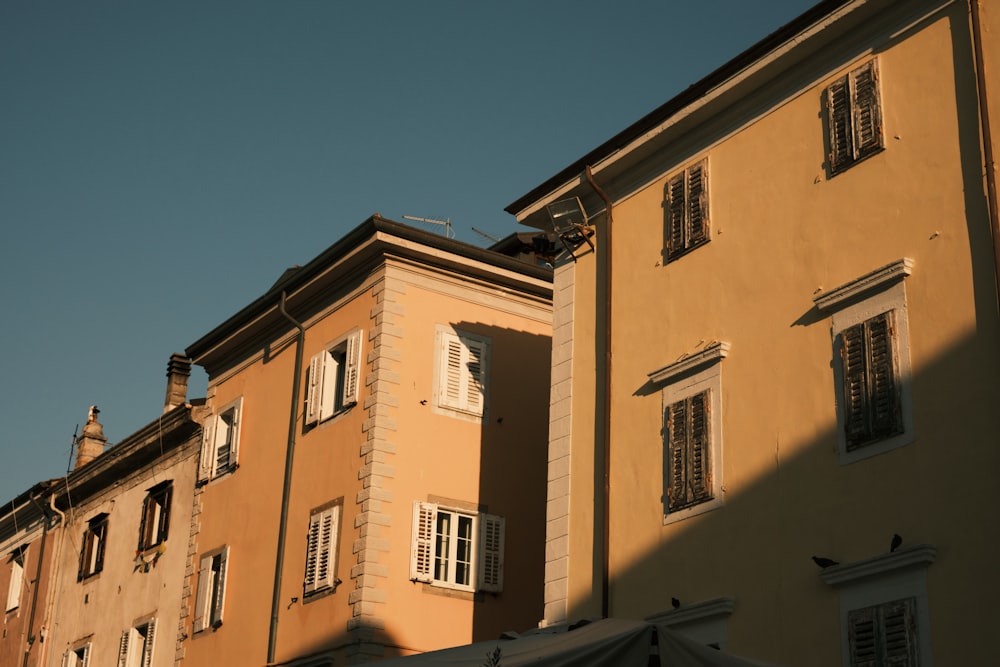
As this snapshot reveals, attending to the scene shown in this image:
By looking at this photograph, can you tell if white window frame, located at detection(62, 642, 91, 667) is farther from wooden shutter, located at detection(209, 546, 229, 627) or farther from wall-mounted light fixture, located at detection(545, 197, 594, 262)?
wall-mounted light fixture, located at detection(545, 197, 594, 262)

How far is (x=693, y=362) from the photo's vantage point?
722 inches

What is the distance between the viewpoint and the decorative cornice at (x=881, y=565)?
14.4m

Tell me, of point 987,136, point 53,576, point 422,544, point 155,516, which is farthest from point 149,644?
point 987,136

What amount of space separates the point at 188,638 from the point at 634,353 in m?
13.4

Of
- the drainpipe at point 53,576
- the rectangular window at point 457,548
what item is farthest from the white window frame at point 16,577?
the rectangular window at point 457,548

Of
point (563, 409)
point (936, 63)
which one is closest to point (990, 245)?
point (936, 63)

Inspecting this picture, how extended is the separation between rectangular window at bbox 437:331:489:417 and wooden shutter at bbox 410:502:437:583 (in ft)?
6.71

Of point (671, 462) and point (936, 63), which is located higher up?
point (936, 63)

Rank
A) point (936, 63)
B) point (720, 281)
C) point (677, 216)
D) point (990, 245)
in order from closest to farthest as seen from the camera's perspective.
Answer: point (990, 245) < point (936, 63) < point (720, 281) < point (677, 216)

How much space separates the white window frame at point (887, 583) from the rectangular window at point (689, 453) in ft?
8.33

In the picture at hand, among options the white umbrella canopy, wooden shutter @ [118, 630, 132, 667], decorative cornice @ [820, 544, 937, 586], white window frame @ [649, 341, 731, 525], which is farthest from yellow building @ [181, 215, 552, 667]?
the white umbrella canopy

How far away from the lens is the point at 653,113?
65.6ft

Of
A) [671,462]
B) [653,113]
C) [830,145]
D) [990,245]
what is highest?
[653,113]

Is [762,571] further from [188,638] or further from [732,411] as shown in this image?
[188,638]
